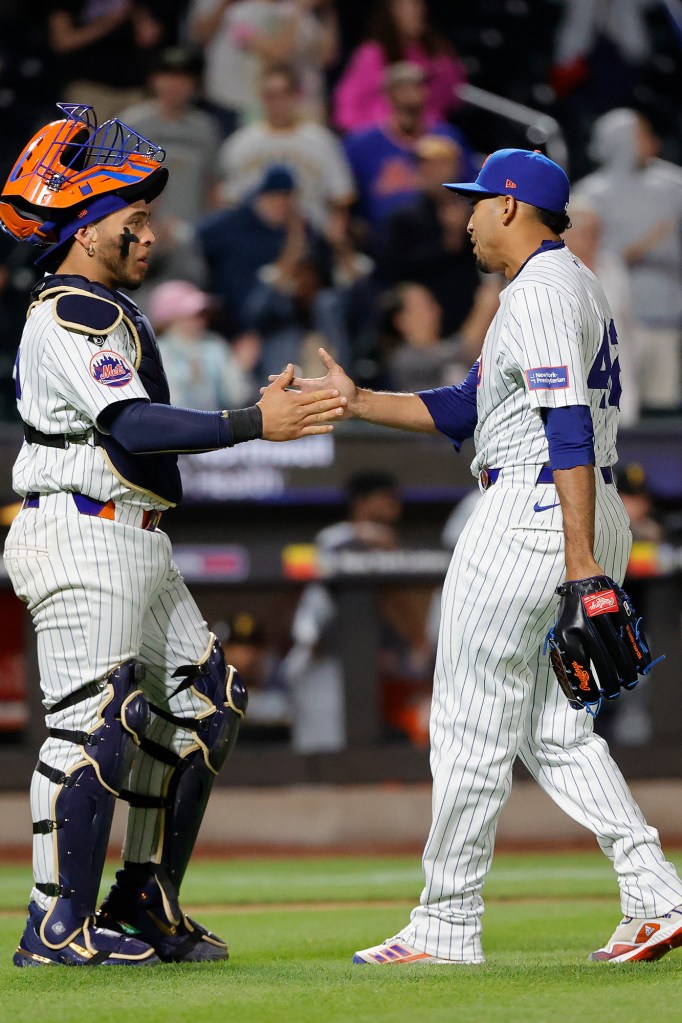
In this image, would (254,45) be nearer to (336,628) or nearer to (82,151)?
(336,628)

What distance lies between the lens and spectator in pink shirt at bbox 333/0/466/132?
35.8ft

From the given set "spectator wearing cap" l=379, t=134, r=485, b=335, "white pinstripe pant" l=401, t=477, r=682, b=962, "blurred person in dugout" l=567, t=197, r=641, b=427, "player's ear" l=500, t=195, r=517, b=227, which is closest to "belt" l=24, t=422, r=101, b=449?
"white pinstripe pant" l=401, t=477, r=682, b=962

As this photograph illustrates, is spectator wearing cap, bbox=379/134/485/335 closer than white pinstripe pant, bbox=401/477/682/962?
No

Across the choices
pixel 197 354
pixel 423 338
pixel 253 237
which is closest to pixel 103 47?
pixel 253 237

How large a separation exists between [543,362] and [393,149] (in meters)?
7.54

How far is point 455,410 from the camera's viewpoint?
4.26 m

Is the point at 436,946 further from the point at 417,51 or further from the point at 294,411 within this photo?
the point at 417,51

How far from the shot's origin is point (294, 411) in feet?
12.4

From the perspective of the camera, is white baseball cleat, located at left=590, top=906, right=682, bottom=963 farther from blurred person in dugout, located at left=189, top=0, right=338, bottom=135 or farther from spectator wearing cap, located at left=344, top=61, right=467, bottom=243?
blurred person in dugout, located at left=189, top=0, right=338, bottom=135

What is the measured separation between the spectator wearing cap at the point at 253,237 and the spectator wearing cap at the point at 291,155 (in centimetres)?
10

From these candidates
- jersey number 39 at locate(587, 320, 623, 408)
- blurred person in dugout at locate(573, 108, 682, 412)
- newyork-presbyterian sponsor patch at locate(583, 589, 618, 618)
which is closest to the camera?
newyork-presbyterian sponsor patch at locate(583, 589, 618, 618)

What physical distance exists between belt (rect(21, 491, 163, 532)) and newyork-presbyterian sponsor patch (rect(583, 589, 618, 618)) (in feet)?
3.71

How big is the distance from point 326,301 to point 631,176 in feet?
7.81

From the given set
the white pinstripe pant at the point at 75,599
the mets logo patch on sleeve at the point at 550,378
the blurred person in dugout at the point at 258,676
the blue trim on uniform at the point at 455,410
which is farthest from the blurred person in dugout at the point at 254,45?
the mets logo patch on sleeve at the point at 550,378
